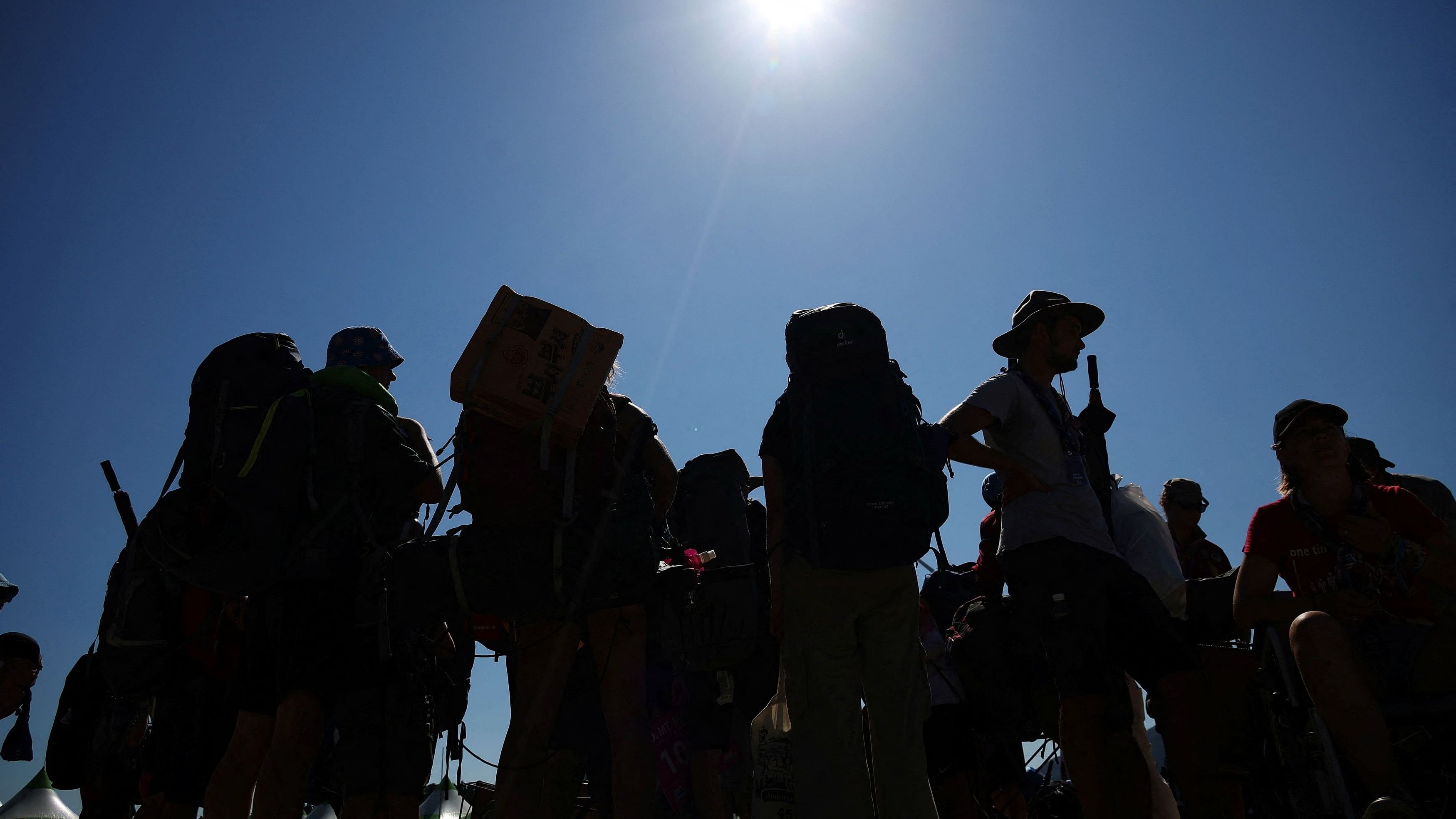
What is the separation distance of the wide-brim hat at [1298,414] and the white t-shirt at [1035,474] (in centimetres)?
113

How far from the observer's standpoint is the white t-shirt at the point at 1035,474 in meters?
3.92

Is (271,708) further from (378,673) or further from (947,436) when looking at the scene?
(947,436)

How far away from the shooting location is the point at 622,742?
3375mm

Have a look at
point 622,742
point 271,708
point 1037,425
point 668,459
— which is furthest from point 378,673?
point 1037,425

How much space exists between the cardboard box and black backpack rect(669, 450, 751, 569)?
2592mm

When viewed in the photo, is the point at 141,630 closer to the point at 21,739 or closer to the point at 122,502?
the point at 122,502

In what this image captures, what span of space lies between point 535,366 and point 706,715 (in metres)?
3.01

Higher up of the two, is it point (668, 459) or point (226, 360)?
point (226, 360)

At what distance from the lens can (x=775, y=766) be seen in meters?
3.83

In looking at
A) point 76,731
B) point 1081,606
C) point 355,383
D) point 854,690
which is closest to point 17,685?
point 76,731

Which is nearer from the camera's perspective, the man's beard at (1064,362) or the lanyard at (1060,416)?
the lanyard at (1060,416)

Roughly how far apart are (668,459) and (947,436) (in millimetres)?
1326

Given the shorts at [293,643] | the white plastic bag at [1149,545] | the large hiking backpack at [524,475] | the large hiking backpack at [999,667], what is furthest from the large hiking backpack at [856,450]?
the shorts at [293,643]

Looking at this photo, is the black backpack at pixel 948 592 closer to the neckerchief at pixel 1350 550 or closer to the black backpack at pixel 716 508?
the black backpack at pixel 716 508
